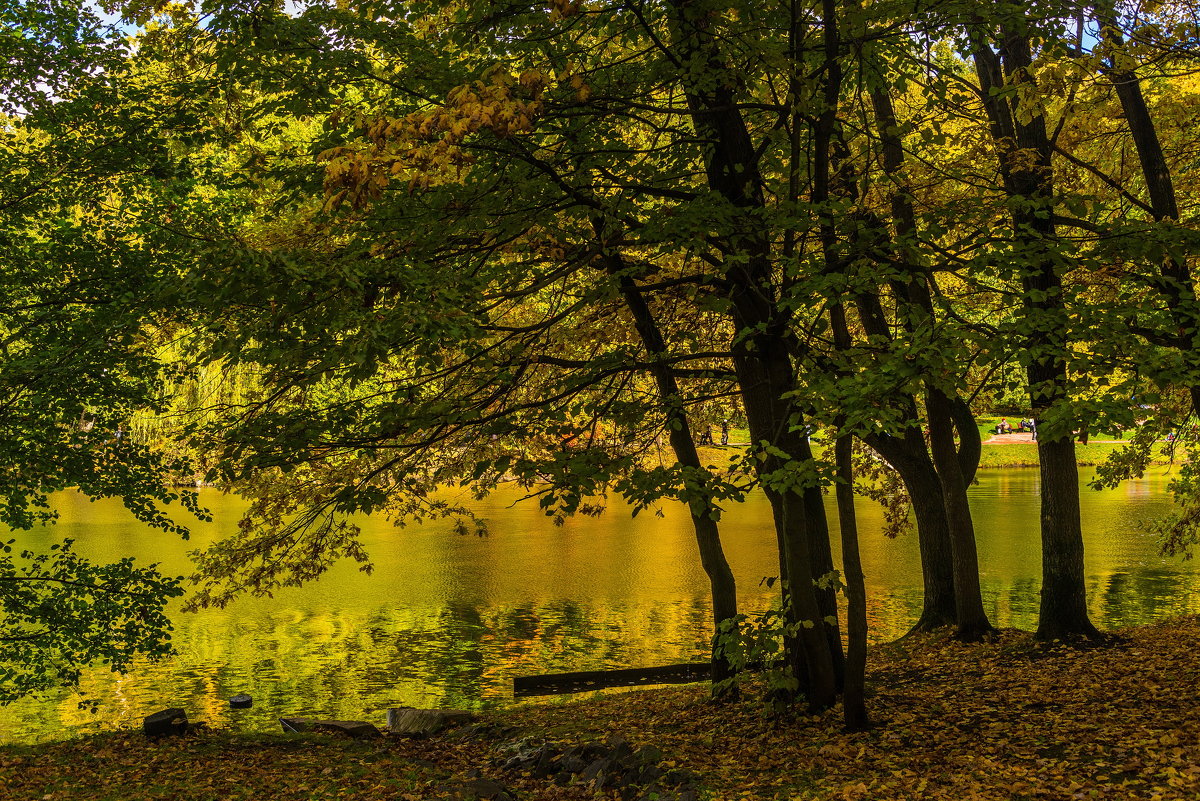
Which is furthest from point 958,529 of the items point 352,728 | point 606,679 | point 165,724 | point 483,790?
point 165,724

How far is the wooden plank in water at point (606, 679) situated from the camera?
11.9 metres

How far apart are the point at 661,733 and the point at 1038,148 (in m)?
7.04

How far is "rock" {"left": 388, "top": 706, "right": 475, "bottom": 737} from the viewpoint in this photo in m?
9.59

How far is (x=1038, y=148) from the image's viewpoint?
1008 centimetres

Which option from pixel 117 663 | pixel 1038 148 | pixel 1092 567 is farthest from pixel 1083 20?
pixel 1092 567

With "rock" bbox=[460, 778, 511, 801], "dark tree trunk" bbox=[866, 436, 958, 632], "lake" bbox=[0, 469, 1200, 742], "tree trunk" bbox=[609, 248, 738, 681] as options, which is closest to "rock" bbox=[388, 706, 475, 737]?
"lake" bbox=[0, 469, 1200, 742]

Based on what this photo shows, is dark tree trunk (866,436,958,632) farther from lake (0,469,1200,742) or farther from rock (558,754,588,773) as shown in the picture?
rock (558,754,588,773)

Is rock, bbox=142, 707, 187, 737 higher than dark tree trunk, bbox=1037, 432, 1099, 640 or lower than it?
lower

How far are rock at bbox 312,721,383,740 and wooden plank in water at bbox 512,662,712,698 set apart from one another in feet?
8.65

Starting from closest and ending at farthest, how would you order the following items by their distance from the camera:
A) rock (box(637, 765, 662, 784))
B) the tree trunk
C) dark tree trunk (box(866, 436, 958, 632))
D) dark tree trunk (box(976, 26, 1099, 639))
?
rock (box(637, 765, 662, 784))
the tree trunk
dark tree trunk (box(976, 26, 1099, 639))
dark tree trunk (box(866, 436, 958, 632))

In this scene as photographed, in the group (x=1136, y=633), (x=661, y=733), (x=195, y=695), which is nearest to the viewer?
(x=661, y=733)

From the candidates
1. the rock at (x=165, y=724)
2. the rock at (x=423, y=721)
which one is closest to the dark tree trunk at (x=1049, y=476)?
the rock at (x=423, y=721)

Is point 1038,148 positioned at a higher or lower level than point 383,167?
higher

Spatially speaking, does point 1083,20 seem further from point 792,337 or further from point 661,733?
point 661,733
